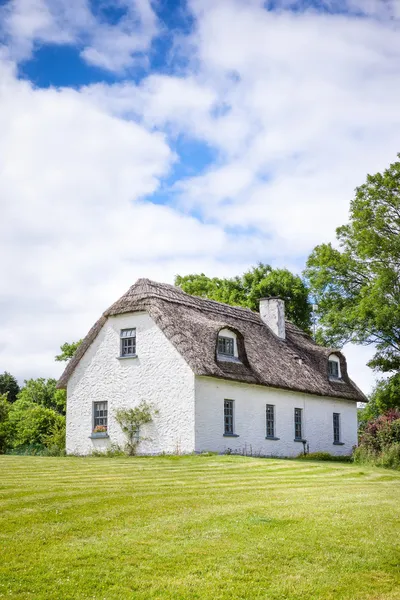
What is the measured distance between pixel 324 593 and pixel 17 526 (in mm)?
4215

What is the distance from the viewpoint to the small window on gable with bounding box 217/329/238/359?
27.5m

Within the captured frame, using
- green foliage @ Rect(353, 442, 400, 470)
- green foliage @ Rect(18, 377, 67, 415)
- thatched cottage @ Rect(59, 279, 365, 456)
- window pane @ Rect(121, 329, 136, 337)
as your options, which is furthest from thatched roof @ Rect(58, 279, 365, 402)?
green foliage @ Rect(18, 377, 67, 415)

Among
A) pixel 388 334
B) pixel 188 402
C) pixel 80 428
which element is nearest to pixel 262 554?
pixel 188 402

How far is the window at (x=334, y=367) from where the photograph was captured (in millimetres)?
35719

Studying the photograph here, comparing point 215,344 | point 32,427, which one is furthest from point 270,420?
point 32,427

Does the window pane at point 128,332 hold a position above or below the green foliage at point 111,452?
above

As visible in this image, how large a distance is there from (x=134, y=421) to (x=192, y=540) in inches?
679

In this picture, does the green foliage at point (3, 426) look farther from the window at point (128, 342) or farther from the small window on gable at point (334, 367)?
the small window on gable at point (334, 367)

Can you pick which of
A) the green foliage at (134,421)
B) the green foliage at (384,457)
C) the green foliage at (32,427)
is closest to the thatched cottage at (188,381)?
the green foliage at (134,421)

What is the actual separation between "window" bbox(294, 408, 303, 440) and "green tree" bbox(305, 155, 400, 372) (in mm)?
6657

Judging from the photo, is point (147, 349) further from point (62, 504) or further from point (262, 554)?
point (262, 554)

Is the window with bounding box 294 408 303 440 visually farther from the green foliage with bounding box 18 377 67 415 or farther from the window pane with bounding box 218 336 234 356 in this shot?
the green foliage with bounding box 18 377 67 415

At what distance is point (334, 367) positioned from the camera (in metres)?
36.1

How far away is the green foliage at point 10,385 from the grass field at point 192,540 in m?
54.8
